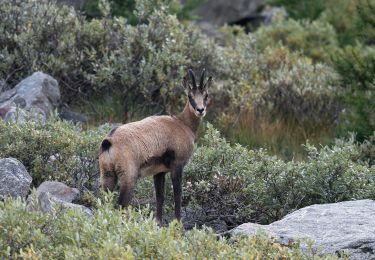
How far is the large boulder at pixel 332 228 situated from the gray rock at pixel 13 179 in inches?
78.2

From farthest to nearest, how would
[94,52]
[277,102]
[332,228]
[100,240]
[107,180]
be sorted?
[277,102]
[94,52]
[107,180]
[332,228]
[100,240]

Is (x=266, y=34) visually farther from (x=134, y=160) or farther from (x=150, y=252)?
(x=150, y=252)

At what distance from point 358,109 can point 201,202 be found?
3.94 metres

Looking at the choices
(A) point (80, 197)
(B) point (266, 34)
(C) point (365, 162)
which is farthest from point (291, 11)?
(A) point (80, 197)

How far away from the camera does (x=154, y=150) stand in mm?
8766

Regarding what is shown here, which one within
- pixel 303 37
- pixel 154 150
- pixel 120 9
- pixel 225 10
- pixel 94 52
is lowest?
pixel 154 150

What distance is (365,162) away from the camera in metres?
10.8

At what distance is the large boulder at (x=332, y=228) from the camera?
733 centimetres

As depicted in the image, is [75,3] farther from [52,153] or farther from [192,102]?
[192,102]

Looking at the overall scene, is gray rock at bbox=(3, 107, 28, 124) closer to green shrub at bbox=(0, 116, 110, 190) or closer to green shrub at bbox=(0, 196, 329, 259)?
green shrub at bbox=(0, 116, 110, 190)

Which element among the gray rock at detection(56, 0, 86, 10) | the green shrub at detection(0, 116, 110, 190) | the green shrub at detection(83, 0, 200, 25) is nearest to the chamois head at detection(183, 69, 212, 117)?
the green shrub at detection(0, 116, 110, 190)

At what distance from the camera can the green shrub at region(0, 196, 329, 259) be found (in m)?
6.04

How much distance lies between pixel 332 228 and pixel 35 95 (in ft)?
18.5

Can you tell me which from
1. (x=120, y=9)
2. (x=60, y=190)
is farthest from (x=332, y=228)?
(x=120, y=9)
